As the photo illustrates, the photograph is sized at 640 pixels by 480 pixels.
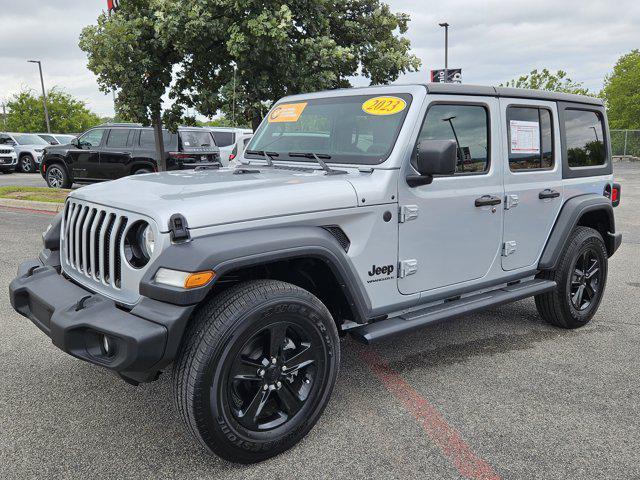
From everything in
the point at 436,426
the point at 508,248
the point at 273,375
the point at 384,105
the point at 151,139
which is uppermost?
the point at 384,105

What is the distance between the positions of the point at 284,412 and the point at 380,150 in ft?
5.17

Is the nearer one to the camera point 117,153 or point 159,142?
point 159,142

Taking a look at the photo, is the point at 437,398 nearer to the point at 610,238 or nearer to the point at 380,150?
the point at 380,150

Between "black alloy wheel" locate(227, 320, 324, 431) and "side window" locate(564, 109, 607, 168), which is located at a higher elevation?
"side window" locate(564, 109, 607, 168)

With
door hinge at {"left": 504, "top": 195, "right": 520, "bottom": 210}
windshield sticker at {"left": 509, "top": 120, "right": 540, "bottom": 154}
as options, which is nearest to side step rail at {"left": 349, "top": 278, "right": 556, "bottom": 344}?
door hinge at {"left": 504, "top": 195, "right": 520, "bottom": 210}

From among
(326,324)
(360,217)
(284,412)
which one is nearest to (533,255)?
(360,217)

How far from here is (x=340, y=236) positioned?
9.80ft

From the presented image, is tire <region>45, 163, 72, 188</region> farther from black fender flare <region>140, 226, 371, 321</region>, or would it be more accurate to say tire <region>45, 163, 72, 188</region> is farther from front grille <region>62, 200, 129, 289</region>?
black fender flare <region>140, 226, 371, 321</region>

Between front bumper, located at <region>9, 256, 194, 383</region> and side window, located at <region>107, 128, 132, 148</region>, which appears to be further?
side window, located at <region>107, 128, 132, 148</region>

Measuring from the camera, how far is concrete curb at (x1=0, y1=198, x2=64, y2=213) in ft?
35.0

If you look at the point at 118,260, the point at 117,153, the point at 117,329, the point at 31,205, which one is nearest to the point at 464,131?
the point at 118,260

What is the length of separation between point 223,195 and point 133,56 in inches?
287

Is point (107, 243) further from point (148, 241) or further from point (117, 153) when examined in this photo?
point (117, 153)

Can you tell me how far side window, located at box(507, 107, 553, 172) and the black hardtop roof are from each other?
10 cm
